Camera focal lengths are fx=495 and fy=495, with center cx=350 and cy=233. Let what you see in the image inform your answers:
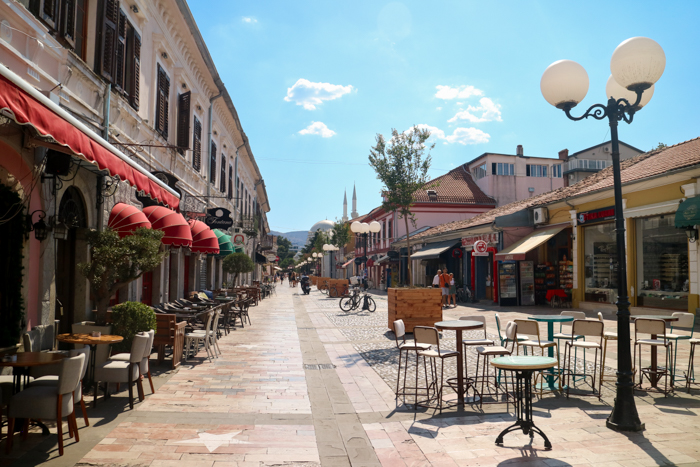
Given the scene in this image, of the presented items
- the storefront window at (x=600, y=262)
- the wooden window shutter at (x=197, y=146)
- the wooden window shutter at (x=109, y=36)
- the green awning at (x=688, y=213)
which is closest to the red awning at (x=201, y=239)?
the wooden window shutter at (x=197, y=146)

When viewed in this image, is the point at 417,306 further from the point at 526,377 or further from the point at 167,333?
the point at 526,377

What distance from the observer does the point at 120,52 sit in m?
9.60

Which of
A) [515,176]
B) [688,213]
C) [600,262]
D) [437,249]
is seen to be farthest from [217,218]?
[515,176]

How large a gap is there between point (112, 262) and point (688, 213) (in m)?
13.1

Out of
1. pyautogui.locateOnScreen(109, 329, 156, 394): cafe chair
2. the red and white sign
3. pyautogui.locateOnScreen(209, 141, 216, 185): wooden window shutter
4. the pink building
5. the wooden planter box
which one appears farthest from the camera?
the pink building

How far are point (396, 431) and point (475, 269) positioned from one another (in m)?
20.2

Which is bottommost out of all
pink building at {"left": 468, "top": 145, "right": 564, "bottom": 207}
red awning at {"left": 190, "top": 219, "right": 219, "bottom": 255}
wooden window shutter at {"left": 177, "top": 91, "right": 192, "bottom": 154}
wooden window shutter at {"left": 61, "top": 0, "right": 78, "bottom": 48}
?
red awning at {"left": 190, "top": 219, "right": 219, "bottom": 255}

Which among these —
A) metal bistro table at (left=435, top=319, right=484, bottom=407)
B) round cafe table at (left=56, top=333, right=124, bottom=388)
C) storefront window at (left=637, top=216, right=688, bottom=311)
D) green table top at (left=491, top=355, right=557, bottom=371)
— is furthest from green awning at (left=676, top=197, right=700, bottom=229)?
round cafe table at (left=56, top=333, right=124, bottom=388)

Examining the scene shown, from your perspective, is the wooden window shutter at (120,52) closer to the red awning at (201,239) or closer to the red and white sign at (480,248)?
the red awning at (201,239)

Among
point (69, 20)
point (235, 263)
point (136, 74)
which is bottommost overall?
point (235, 263)

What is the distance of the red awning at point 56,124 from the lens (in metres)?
3.91

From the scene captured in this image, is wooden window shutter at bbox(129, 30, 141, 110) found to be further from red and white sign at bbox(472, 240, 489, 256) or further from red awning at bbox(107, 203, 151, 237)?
red and white sign at bbox(472, 240, 489, 256)

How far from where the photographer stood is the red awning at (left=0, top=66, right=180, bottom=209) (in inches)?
154

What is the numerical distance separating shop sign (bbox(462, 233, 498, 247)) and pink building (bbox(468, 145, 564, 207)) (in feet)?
50.5
